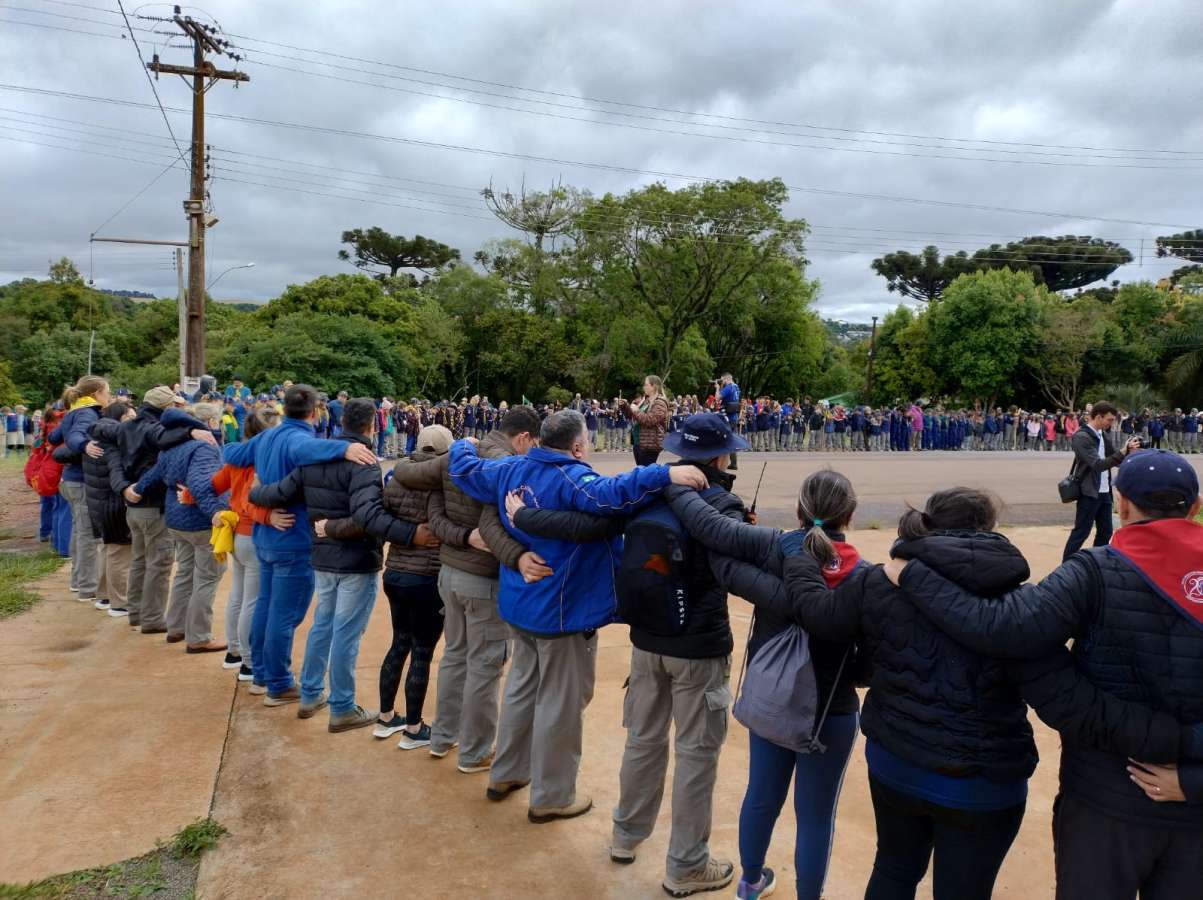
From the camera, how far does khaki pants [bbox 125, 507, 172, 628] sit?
20.6ft

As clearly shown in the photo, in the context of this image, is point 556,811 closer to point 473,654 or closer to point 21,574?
point 473,654

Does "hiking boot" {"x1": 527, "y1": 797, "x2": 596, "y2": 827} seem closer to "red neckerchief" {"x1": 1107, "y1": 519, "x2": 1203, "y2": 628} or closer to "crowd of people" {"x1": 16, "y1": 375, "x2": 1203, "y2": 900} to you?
"crowd of people" {"x1": 16, "y1": 375, "x2": 1203, "y2": 900}

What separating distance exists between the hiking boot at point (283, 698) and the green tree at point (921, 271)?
6486cm

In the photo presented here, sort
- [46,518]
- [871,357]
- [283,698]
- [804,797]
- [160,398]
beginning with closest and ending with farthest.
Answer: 1. [804,797]
2. [283,698]
3. [160,398]
4. [46,518]
5. [871,357]

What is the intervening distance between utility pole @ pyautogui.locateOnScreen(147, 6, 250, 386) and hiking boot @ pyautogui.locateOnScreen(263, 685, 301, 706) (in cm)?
1345

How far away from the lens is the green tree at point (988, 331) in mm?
40125

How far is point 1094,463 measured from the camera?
8281mm

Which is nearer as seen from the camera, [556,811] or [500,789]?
[556,811]

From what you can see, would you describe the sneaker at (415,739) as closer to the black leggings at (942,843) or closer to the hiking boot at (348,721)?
the hiking boot at (348,721)

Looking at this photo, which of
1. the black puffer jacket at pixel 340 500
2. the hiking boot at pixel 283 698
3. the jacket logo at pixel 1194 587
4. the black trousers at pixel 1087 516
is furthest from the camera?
the black trousers at pixel 1087 516

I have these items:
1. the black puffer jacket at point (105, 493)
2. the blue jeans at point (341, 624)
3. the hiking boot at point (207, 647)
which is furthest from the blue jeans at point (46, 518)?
the blue jeans at point (341, 624)

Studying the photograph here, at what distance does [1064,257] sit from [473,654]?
68.4 m

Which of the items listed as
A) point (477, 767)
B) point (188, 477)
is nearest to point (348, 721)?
point (477, 767)

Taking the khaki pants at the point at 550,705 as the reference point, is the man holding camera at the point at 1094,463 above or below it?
above
